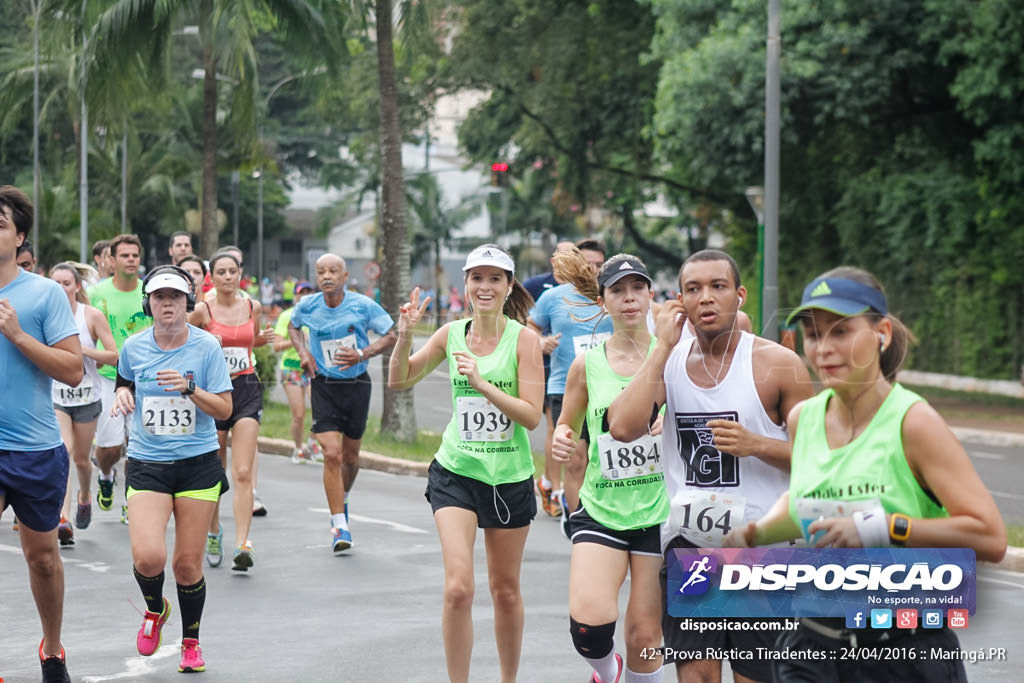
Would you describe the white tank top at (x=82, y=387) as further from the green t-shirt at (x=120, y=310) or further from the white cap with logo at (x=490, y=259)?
the white cap with logo at (x=490, y=259)

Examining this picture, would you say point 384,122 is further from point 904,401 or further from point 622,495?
point 904,401

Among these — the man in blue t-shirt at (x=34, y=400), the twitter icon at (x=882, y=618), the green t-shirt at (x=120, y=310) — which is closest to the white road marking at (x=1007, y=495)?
the green t-shirt at (x=120, y=310)

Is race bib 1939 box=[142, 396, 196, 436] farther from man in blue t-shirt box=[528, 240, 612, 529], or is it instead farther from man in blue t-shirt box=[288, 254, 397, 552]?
man in blue t-shirt box=[528, 240, 612, 529]

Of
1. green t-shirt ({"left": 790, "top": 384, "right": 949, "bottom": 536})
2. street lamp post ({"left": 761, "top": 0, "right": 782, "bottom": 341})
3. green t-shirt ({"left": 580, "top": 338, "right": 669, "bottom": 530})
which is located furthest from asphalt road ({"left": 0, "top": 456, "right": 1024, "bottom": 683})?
street lamp post ({"left": 761, "top": 0, "right": 782, "bottom": 341})

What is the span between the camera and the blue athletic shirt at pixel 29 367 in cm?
576

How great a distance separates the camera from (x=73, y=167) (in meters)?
39.8

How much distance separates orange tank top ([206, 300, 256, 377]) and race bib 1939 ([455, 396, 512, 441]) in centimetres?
415

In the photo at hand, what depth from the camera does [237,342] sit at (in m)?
10.2

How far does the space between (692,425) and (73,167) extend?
37.8m

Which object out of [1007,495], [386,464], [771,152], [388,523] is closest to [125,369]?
[388,523]

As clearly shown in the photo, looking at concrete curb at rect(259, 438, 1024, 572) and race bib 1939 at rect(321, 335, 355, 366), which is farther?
concrete curb at rect(259, 438, 1024, 572)

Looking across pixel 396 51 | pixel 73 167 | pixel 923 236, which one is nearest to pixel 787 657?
pixel 396 51

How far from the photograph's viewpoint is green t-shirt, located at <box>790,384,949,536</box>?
10.7 feet

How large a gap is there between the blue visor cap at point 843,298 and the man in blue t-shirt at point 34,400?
11.5 feet
